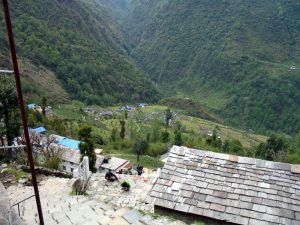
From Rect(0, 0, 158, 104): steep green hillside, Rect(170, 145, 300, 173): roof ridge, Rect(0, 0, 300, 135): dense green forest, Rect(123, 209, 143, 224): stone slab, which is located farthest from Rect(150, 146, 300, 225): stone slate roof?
Rect(0, 0, 158, 104): steep green hillside

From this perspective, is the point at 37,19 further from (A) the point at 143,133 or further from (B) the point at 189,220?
(B) the point at 189,220

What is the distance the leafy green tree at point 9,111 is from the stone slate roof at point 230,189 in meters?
12.4

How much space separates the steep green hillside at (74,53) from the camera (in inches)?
4104

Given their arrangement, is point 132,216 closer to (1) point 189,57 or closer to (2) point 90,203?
(2) point 90,203

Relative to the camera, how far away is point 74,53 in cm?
11900

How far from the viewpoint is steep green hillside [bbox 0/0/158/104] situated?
104m

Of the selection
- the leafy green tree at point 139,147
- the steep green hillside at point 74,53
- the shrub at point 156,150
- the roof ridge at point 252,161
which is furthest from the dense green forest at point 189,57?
the roof ridge at point 252,161

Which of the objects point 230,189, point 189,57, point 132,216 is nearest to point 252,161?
point 230,189

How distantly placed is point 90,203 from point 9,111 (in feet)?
38.8

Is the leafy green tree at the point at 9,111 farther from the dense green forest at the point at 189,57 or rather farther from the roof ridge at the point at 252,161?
the dense green forest at the point at 189,57

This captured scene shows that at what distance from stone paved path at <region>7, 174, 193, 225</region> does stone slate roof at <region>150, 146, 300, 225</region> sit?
2.76ft

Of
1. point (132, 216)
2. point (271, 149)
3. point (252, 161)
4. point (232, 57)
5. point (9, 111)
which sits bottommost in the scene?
point (271, 149)

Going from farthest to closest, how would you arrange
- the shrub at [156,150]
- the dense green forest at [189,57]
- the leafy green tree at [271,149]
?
the dense green forest at [189,57] → the shrub at [156,150] → the leafy green tree at [271,149]

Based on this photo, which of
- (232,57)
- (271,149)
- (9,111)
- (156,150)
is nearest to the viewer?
(9,111)
